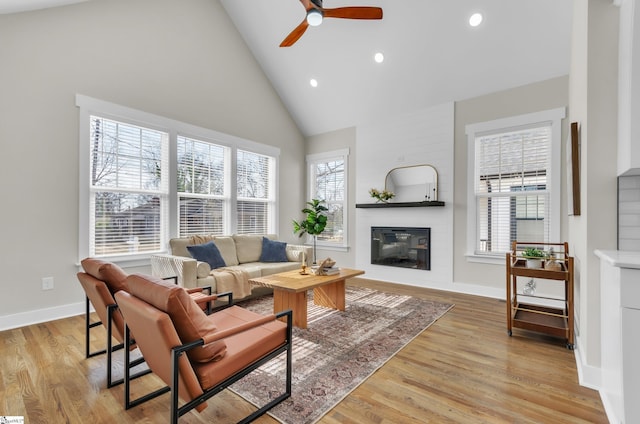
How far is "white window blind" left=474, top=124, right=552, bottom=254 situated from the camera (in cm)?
419

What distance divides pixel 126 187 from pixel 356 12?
357cm

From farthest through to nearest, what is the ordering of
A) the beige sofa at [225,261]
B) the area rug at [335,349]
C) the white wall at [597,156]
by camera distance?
1. the beige sofa at [225,261]
2. the white wall at [597,156]
3. the area rug at [335,349]

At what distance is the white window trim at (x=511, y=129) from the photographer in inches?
158

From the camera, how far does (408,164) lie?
5.38m

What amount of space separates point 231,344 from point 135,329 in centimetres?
51

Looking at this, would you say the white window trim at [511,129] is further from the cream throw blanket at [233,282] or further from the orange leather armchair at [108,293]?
the orange leather armchair at [108,293]

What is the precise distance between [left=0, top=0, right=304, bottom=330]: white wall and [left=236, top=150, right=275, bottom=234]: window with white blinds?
4.47 feet

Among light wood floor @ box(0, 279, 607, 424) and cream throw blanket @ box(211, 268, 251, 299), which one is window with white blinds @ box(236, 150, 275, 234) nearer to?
cream throw blanket @ box(211, 268, 251, 299)

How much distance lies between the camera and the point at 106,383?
2.12 m

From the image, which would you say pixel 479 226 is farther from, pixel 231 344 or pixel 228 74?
pixel 228 74

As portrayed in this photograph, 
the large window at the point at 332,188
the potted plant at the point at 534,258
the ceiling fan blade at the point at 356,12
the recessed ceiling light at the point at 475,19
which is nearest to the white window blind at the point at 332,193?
the large window at the point at 332,188

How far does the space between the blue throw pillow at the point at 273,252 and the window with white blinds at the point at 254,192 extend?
2.54 feet

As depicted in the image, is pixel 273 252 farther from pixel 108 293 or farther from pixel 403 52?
pixel 403 52

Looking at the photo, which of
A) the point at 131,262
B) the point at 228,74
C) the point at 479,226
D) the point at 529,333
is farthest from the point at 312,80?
the point at 529,333
